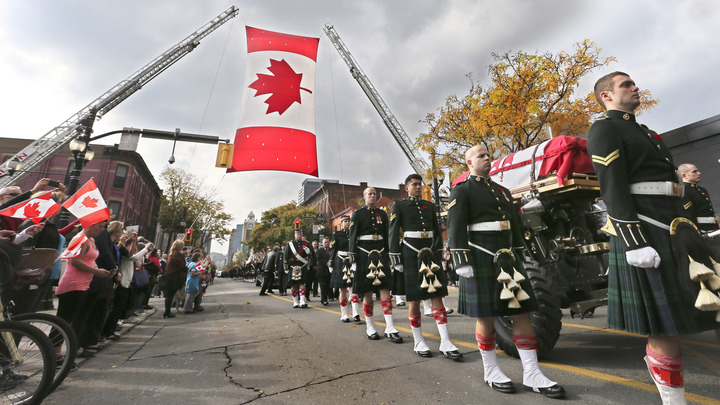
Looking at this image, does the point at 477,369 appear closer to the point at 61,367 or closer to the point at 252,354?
the point at 252,354

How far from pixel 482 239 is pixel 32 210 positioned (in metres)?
4.55

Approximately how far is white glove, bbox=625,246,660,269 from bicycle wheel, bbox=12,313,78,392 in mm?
4239

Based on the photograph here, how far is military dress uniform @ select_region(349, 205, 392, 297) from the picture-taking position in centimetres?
494

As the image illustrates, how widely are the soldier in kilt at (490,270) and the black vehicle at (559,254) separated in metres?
0.41

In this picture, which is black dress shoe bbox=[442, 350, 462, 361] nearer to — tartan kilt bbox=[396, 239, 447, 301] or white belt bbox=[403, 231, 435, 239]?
tartan kilt bbox=[396, 239, 447, 301]

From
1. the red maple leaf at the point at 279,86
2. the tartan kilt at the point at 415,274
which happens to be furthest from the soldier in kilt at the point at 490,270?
the red maple leaf at the point at 279,86

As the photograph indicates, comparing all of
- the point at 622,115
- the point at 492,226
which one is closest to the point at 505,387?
the point at 492,226

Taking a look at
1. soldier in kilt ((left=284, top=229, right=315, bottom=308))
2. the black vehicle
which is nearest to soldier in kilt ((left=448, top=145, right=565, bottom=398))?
the black vehicle

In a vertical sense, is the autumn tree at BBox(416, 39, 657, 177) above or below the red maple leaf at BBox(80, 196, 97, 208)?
above

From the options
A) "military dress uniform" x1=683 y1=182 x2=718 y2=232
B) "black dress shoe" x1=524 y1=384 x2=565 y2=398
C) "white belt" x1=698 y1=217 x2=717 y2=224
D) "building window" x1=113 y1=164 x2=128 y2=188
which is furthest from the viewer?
"building window" x1=113 y1=164 x2=128 y2=188

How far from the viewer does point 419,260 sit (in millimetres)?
4066

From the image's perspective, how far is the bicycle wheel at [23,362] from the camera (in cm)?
243

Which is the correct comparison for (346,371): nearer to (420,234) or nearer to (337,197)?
(420,234)

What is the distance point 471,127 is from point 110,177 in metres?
37.0
